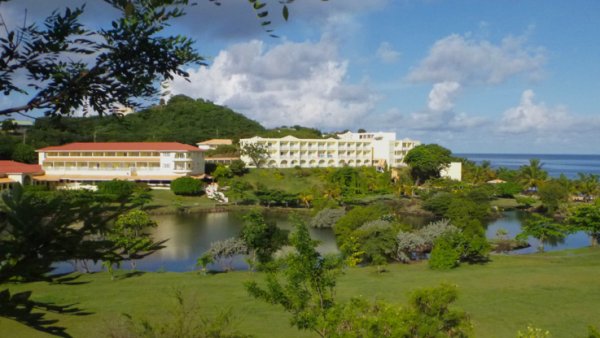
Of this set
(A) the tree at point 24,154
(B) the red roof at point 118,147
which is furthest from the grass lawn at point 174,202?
(A) the tree at point 24,154

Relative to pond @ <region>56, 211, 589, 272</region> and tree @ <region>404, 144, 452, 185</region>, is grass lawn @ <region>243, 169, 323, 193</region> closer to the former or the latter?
pond @ <region>56, 211, 589, 272</region>

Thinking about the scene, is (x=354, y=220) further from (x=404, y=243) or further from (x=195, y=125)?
(x=195, y=125)

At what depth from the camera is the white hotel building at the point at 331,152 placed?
66312mm

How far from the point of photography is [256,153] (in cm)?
→ 6109

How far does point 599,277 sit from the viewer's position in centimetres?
1802

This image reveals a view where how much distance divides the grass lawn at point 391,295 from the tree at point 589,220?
7216mm

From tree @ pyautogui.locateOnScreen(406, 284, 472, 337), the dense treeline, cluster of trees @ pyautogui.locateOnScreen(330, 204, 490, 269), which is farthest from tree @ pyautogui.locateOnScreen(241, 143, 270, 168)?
tree @ pyautogui.locateOnScreen(406, 284, 472, 337)

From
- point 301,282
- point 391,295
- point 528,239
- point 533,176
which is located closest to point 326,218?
point 528,239

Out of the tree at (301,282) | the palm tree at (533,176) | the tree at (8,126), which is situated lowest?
the tree at (301,282)

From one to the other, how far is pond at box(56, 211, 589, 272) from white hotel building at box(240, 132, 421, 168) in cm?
2220

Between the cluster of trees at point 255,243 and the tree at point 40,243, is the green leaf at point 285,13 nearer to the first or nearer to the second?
the tree at point 40,243

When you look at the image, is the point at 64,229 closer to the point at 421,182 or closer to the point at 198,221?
the point at 198,221

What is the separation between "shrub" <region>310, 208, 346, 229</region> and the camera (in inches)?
1479

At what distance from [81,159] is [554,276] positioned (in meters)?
47.3
